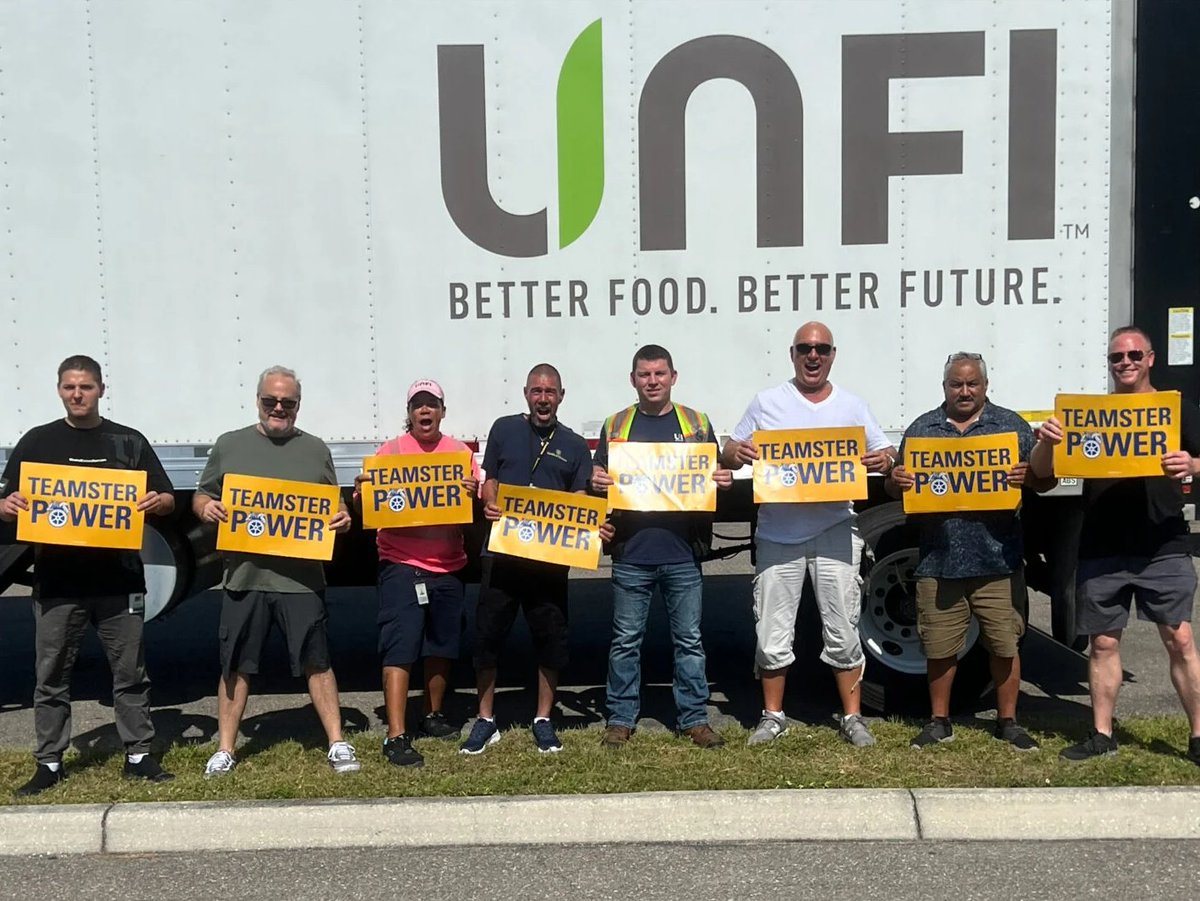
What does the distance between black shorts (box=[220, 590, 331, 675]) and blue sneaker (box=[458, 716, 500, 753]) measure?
0.73 metres

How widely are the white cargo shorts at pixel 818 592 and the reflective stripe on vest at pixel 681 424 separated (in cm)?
61

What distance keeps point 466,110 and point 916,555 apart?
9.94ft

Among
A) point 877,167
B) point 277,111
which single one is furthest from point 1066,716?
point 277,111

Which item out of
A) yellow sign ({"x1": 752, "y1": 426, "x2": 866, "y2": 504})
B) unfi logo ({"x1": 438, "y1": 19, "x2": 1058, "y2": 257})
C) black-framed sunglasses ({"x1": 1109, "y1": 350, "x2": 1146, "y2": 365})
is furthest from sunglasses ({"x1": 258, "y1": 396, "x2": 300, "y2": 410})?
black-framed sunglasses ({"x1": 1109, "y1": 350, "x2": 1146, "y2": 365})

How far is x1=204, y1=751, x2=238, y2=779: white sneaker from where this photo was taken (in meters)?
4.79

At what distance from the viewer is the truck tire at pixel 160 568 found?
18.1 ft

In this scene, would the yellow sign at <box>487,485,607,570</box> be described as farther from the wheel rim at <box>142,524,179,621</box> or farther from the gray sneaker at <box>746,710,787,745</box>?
the wheel rim at <box>142,524,179,621</box>

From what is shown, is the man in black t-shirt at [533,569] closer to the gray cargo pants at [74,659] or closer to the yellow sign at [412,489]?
the yellow sign at [412,489]

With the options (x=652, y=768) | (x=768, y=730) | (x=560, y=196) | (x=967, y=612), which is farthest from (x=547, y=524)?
(x=967, y=612)

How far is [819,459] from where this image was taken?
491 cm

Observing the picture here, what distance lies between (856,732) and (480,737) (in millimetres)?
1688

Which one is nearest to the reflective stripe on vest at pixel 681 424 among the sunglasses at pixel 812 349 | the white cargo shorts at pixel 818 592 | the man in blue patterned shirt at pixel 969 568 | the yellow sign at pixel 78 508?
the sunglasses at pixel 812 349

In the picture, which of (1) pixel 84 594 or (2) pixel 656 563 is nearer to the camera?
(1) pixel 84 594

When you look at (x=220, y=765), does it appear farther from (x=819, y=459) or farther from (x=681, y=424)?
(x=819, y=459)
